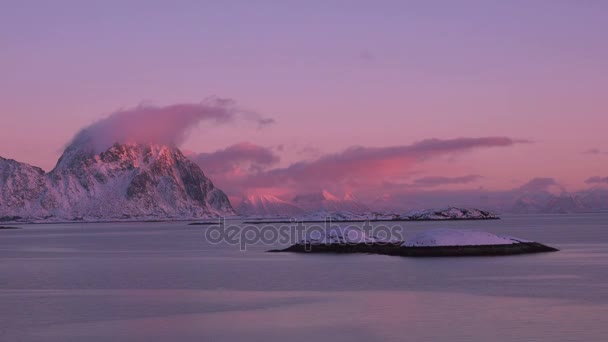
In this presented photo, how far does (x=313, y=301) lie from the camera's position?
42938 millimetres

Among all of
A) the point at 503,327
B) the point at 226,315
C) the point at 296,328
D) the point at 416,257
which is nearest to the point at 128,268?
the point at 416,257

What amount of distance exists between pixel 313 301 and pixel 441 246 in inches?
1615

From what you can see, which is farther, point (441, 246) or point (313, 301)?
point (441, 246)

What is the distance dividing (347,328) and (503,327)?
6.16m

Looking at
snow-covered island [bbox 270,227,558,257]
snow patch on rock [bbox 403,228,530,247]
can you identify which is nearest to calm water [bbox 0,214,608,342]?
snow-covered island [bbox 270,227,558,257]

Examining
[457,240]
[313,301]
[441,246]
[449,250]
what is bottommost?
[313,301]

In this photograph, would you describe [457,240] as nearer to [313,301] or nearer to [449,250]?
[449,250]

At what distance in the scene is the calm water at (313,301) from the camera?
31531 mm

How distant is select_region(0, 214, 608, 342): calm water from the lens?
31531mm

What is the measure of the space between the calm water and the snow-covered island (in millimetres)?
5639

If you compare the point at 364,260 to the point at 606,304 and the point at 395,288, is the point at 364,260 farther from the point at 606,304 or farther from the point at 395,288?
the point at 606,304


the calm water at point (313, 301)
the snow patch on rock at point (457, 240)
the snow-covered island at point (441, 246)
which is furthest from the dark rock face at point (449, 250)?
the calm water at point (313, 301)

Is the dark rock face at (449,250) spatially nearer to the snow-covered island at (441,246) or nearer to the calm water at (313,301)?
the snow-covered island at (441,246)

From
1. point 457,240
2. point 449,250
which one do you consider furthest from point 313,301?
point 457,240
